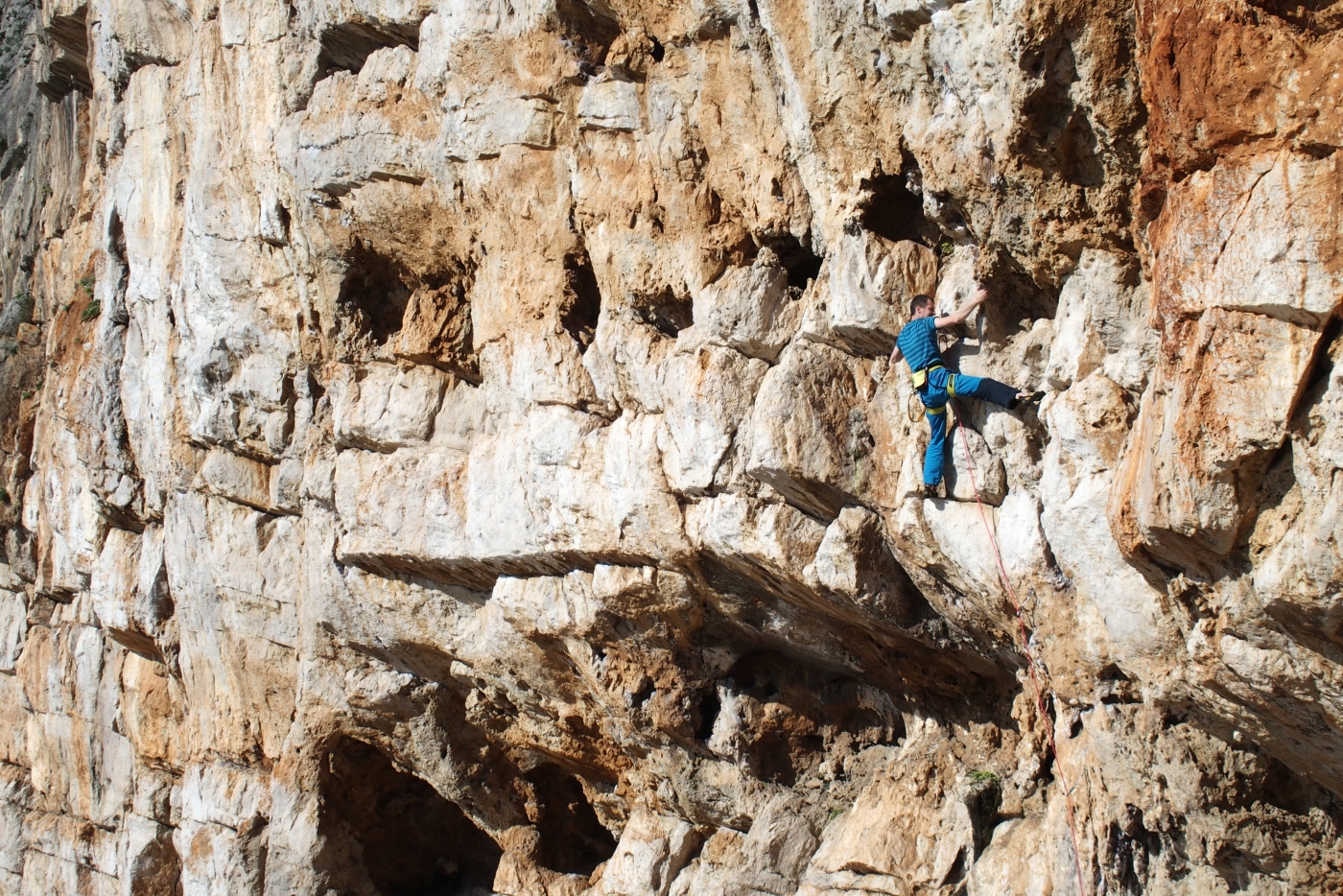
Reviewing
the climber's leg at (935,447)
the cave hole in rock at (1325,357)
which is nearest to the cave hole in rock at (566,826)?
the climber's leg at (935,447)

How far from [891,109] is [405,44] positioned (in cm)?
501

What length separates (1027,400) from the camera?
6.39 meters

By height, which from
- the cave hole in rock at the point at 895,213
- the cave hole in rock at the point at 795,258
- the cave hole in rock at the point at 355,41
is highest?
the cave hole in rock at the point at 355,41

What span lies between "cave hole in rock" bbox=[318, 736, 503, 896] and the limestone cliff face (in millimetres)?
48

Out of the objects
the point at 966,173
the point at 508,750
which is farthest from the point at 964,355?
the point at 508,750

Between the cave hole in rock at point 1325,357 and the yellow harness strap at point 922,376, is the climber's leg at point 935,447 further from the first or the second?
the cave hole in rock at point 1325,357

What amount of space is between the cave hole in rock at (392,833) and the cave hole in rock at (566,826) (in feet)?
4.24

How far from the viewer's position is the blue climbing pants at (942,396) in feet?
20.9

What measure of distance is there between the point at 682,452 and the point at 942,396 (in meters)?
1.94

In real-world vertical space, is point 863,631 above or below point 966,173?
below

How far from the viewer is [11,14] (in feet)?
60.0

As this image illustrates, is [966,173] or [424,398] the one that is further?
[424,398]

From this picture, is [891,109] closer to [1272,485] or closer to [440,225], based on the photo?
[1272,485]

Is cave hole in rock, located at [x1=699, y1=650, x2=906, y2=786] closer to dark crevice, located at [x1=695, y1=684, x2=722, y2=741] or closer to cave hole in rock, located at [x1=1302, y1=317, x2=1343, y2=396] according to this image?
dark crevice, located at [x1=695, y1=684, x2=722, y2=741]
